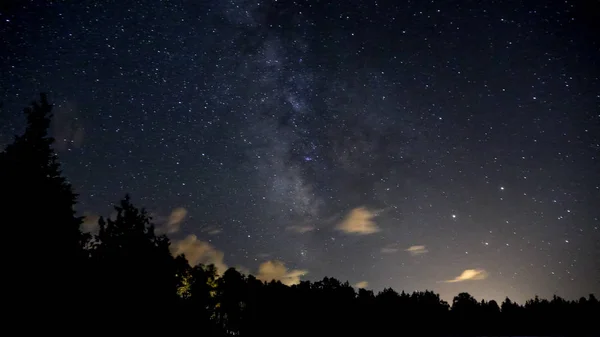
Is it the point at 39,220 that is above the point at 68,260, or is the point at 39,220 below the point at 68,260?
above

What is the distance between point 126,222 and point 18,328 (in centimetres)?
856

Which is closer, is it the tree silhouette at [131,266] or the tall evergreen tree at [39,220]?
the tall evergreen tree at [39,220]

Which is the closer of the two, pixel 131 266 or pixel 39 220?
pixel 39 220

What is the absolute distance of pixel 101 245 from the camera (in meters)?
17.5

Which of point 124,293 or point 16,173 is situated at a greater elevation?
point 16,173

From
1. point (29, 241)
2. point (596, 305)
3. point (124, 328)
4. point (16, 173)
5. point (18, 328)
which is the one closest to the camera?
point (18, 328)

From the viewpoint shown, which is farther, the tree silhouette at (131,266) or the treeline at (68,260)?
the tree silhouette at (131,266)

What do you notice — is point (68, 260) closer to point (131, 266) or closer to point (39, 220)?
point (39, 220)

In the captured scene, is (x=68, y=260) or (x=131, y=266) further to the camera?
(x=131, y=266)

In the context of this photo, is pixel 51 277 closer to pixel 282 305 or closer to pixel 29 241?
pixel 29 241

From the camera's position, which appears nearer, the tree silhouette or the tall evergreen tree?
the tall evergreen tree

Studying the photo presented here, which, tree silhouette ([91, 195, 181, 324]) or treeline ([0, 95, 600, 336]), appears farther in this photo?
tree silhouette ([91, 195, 181, 324])

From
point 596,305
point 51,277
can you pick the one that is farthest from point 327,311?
point 596,305

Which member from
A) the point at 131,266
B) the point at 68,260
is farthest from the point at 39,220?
the point at 131,266
